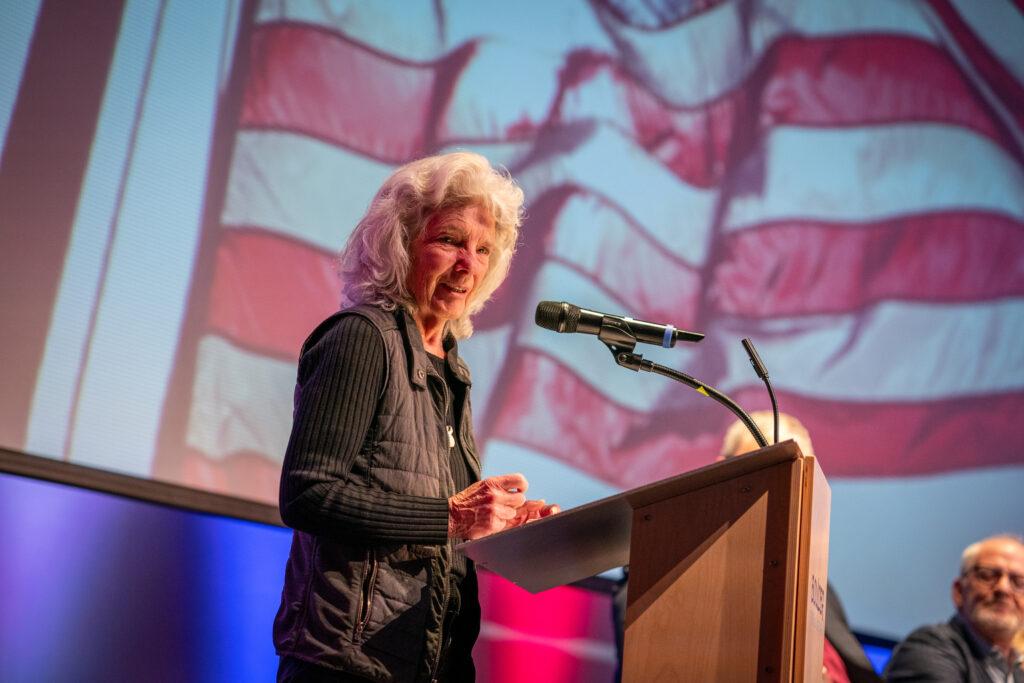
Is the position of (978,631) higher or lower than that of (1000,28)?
lower

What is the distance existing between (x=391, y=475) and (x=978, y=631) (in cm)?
282

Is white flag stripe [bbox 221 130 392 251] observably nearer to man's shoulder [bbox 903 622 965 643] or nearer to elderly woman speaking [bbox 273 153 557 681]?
elderly woman speaking [bbox 273 153 557 681]

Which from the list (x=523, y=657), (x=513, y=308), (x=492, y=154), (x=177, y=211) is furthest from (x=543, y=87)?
(x=523, y=657)

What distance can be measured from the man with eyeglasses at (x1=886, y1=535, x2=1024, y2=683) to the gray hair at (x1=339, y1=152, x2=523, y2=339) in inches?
90.4

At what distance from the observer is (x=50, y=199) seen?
8.73ft

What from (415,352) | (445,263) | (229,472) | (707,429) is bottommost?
(229,472)

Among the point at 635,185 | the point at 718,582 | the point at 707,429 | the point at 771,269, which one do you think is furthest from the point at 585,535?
the point at 771,269

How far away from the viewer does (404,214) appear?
2.09m

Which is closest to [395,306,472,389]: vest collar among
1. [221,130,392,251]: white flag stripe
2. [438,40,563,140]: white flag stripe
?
[221,130,392,251]: white flag stripe

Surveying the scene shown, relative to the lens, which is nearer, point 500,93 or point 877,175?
point 500,93

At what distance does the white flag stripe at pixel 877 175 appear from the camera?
14.1ft

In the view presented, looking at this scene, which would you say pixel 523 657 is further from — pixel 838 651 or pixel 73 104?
pixel 73 104

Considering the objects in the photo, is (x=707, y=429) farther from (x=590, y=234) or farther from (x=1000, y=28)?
(x=1000, y=28)

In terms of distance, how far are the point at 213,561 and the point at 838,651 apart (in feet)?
6.05
